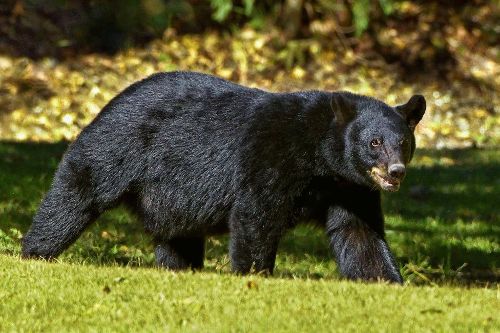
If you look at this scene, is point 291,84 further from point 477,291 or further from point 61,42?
point 477,291

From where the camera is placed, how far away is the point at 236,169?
7.99m

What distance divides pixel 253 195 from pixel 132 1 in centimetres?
1201

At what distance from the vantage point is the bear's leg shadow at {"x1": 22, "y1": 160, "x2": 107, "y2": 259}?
8.66 meters

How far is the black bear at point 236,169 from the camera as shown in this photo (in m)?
7.75

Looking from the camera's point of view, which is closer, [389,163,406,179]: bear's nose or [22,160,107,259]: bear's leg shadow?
[389,163,406,179]: bear's nose

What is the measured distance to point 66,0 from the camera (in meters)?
19.9

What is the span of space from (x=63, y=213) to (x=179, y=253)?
1.02m

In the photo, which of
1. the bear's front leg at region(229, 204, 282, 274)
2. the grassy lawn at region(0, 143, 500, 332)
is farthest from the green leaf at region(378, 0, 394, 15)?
the bear's front leg at region(229, 204, 282, 274)

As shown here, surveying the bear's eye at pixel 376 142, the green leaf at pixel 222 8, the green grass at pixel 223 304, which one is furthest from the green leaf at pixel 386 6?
the green grass at pixel 223 304

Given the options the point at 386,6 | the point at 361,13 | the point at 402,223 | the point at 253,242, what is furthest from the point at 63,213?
the point at 386,6

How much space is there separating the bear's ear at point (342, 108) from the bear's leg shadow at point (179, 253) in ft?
6.22

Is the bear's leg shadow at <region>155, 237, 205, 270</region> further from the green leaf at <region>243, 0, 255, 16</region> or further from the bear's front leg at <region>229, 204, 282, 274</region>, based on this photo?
the green leaf at <region>243, 0, 255, 16</region>

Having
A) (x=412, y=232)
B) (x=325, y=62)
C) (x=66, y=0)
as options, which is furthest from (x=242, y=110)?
(x=66, y=0)

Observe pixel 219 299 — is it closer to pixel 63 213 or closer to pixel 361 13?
pixel 63 213
